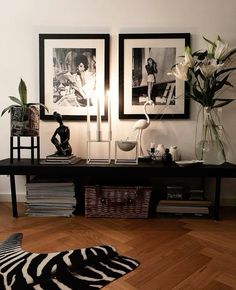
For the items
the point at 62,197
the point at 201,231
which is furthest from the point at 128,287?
the point at 62,197

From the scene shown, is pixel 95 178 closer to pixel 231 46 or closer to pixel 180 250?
pixel 180 250

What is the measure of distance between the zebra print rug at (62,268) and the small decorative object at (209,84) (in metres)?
1.01

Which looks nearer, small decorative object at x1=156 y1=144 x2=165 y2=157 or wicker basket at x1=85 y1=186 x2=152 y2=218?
wicker basket at x1=85 y1=186 x2=152 y2=218

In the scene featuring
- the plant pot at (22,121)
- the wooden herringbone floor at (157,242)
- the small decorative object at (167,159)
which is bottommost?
the wooden herringbone floor at (157,242)

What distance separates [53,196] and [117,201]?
1.47ft

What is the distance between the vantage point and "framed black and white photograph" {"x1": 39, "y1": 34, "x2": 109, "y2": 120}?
1951mm

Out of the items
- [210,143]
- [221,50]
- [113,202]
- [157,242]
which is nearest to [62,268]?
[157,242]

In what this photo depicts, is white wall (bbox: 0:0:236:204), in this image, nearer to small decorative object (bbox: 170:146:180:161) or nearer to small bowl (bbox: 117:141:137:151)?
small decorative object (bbox: 170:146:180:161)

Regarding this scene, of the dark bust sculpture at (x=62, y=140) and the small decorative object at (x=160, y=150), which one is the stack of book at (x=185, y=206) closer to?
the small decorative object at (x=160, y=150)

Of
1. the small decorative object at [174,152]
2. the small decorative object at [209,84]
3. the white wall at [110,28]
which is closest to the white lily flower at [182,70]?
the small decorative object at [209,84]

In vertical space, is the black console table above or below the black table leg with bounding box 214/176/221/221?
above

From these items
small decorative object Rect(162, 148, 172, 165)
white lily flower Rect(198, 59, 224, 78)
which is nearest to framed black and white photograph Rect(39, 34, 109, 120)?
small decorative object Rect(162, 148, 172, 165)

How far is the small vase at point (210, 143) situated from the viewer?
1779 millimetres

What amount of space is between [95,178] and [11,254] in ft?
2.60
